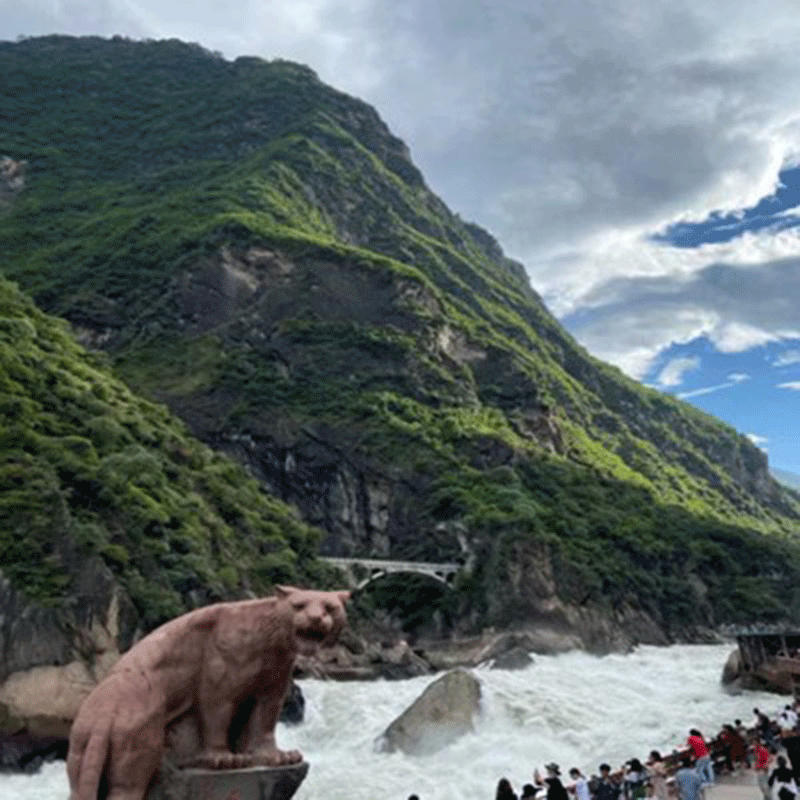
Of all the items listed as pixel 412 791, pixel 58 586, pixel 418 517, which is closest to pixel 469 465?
pixel 418 517

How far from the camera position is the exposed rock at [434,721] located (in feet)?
101

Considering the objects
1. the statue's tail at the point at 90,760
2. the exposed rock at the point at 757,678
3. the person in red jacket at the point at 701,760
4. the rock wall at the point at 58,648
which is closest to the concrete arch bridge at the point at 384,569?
the exposed rock at the point at 757,678

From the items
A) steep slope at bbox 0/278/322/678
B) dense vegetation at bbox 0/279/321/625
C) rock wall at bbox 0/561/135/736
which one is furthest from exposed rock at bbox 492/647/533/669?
rock wall at bbox 0/561/135/736

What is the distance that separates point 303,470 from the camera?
8975 centimetres

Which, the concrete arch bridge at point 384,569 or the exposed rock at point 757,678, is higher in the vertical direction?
the concrete arch bridge at point 384,569

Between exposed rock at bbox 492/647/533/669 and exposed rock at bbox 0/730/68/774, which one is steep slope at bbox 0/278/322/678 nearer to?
exposed rock at bbox 0/730/68/774

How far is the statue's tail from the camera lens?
8398mm

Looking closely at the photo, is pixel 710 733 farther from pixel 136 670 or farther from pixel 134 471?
pixel 136 670

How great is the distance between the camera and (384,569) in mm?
78312

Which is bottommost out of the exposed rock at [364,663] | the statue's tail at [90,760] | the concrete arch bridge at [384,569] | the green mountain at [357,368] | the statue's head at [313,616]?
the exposed rock at [364,663]

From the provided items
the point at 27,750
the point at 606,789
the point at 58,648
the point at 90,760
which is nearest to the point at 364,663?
the point at 58,648

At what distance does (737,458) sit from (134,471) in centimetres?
15625

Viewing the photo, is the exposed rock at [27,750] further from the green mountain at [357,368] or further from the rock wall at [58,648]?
the green mountain at [357,368]

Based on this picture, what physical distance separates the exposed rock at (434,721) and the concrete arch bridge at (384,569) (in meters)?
41.2
